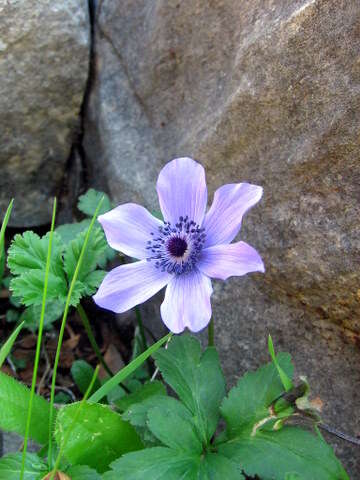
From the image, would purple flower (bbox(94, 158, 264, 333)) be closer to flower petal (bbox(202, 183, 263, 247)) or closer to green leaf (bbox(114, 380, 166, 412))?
flower petal (bbox(202, 183, 263, 247))

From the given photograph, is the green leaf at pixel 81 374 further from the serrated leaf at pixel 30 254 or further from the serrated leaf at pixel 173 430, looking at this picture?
the serrated leaf at pixel 173 430

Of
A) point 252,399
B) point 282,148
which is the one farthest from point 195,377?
point 282,148

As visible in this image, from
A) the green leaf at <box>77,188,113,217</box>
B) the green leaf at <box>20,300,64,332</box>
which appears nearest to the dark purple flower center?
the green leaf at <box>77,188,113,217</box>

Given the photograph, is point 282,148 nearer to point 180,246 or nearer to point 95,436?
point 180,246

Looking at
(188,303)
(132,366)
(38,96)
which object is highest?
(38,96)

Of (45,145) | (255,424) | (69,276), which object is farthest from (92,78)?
(255,424)

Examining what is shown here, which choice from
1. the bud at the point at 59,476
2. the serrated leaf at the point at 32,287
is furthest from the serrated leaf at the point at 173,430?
the serrated leaf at the point at 32,287

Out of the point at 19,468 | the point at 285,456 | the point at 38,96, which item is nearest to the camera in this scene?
the point at 285,456
